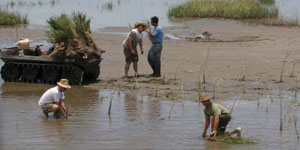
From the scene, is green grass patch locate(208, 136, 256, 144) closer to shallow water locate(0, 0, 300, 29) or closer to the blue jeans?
the blue jeans

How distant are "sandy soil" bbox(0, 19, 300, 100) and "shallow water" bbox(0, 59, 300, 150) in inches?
39.7

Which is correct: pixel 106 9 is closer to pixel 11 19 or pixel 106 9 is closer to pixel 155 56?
pixel 11 19

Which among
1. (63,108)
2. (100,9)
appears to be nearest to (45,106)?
(63,108)

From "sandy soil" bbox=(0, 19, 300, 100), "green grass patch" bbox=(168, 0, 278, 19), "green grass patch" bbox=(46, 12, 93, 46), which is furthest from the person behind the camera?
"green grass patch" bbox=(168, 0, 278, 19)

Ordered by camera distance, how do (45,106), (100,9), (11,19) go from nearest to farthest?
1. (45,106)
2. (11,19)
3. (100,9)

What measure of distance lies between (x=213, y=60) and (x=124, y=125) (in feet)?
28.8

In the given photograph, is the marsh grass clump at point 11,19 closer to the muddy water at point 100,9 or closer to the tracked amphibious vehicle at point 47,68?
the muddy water at point 100,9

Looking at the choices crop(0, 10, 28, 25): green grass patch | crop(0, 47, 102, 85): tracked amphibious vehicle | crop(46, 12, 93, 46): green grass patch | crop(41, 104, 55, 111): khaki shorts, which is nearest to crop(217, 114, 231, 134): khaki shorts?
crop(41, 104, 55, 111): khaki shorts

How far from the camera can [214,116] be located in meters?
10.8

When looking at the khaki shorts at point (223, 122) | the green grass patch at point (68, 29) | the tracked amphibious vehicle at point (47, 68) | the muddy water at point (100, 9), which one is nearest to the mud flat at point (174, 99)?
the tracked amphibious vehicle at point (47, 68)

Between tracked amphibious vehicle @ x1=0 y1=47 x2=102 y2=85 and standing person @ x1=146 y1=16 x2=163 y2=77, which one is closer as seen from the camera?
tracked amphibious vehicle @ x1=0 y1=47 x2=102 y2=85

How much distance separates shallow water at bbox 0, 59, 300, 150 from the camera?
35.6 feet

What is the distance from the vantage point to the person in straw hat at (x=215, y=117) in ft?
35.3

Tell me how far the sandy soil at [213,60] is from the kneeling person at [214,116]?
3.53 meters
